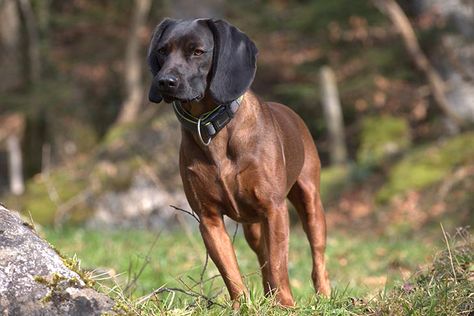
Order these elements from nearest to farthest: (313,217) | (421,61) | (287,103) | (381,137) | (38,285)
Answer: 1. (38,285)
2. (313,217)
3. (421,61)
4. (381,137)
5. (287,103)

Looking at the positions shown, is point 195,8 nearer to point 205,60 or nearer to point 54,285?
point 205,60

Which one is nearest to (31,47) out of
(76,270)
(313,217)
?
(313,217)

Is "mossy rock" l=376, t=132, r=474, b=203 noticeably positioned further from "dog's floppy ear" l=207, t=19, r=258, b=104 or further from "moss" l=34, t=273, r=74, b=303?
"moss" l=34, t=273, r=74, b=303

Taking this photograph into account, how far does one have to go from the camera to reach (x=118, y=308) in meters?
3.63

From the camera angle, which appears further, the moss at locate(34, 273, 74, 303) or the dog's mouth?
the dog's mouth

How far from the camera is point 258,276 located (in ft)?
23.3

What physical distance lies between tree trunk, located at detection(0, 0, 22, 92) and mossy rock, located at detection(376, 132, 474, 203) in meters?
11.4

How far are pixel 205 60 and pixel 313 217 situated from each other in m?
1.55

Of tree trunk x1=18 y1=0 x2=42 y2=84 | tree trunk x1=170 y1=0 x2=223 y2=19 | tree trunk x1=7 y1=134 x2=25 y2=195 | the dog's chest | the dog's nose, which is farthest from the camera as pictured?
tree trunk x1=7 y1=134 x2=25 y2=195

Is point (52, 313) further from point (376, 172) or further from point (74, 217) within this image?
point (376, 172)

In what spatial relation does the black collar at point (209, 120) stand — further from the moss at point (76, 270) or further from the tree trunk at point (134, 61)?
the tree trunk at point (134, 61)

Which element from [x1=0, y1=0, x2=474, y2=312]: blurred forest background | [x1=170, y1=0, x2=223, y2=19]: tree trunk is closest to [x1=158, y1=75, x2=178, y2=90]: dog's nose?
[x1=0, y1=0, x2=474, y2=312]: blurred forest background

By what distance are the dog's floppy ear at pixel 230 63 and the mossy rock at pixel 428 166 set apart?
11.0 m

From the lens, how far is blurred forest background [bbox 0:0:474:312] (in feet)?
48.3
